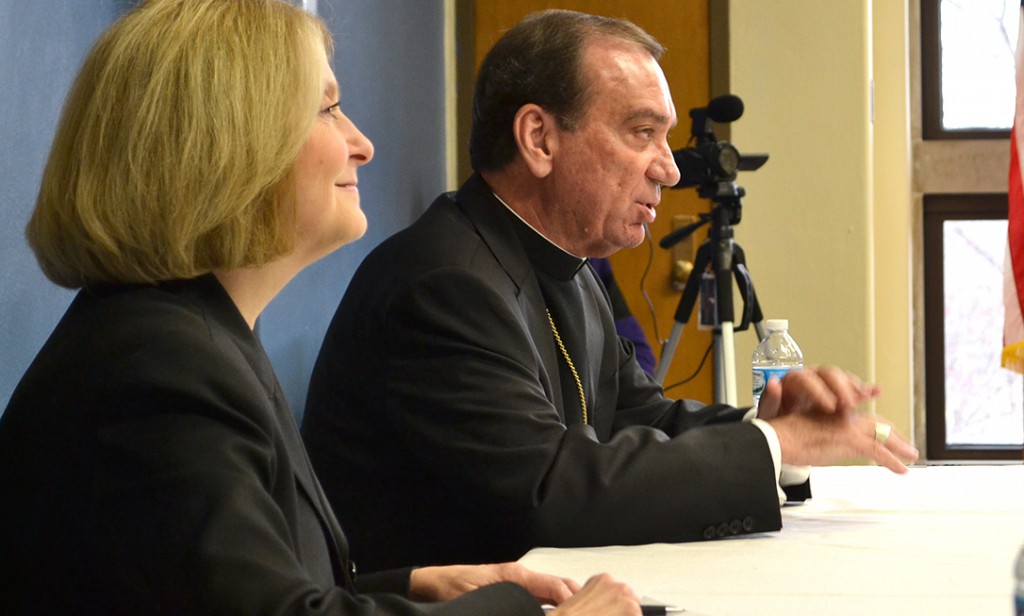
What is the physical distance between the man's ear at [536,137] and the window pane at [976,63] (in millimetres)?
3704

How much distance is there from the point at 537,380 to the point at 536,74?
2.12 feet

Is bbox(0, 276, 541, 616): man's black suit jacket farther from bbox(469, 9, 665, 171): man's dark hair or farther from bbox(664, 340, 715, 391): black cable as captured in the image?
bbox(664, 340, 715, 391): black cable

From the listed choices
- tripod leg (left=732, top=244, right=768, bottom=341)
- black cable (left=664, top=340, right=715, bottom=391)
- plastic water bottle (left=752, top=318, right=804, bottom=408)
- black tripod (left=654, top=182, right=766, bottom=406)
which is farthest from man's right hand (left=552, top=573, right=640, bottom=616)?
black cable (left=664, top=340, right=715, bottom=391)

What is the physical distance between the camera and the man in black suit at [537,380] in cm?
156

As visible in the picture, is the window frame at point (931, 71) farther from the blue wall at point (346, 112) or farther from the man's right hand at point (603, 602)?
the man's right hand at point (603, 602)

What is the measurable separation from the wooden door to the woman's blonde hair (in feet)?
10.1

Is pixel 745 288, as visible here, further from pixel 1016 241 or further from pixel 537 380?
pixel 537 380

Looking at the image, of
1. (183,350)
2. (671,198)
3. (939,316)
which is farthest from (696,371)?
(183,350)

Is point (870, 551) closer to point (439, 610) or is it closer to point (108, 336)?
point (439, 610)

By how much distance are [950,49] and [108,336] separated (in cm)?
505

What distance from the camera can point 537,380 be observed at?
5.71 ft

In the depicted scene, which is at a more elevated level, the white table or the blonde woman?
the blonde woman

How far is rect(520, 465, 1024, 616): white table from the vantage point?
118cm

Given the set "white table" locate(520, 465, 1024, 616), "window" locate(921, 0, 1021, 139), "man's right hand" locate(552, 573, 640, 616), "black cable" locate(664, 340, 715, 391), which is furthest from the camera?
"window" locate(921, 0, 1021, 139)
